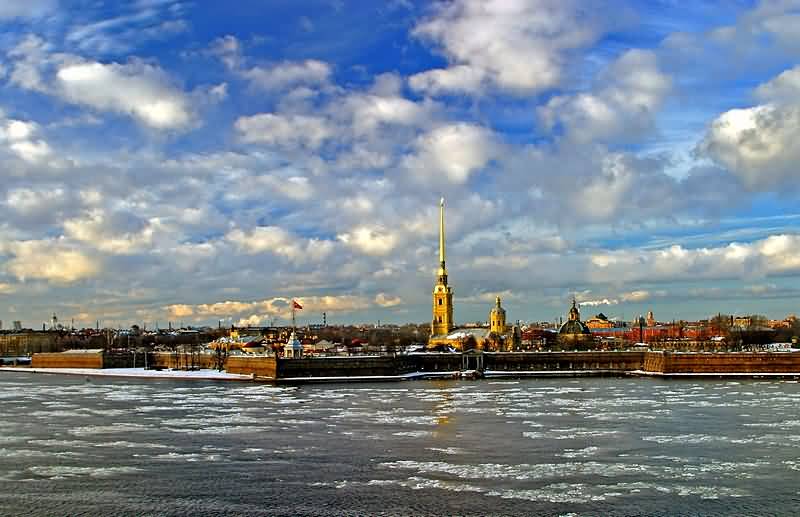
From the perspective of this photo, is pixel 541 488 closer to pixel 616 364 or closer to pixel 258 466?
pixel 258 466

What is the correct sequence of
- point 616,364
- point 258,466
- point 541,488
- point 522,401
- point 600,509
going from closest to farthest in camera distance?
1. point 600,509
2. point 541,488
3. point 258,466
4. point 522,401
5. point 616,364

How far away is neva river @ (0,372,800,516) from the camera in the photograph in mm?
22578

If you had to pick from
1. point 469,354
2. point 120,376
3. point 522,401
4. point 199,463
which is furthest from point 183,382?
point 199,463

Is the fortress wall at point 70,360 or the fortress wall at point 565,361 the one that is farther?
the fortress wall at point 70,360

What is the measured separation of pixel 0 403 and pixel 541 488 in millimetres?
40263

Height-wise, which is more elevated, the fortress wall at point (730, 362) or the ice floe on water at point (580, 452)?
the fortress wall at point (730, 362)

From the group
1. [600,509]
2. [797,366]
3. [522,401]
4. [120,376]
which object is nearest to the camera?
[600,509]

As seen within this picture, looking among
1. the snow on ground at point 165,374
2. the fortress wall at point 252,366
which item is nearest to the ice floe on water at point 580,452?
the fortress wall at point 252,366

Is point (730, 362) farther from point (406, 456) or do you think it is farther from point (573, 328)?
point (406, 456)

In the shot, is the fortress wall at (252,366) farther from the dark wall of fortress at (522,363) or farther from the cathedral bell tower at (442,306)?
the cathedral bell tower at (442,306)

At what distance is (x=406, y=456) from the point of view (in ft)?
96.4

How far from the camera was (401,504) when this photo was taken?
73.3 feet

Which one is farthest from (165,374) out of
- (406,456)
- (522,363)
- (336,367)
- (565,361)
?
(406,456)

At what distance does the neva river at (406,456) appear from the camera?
889 inches
